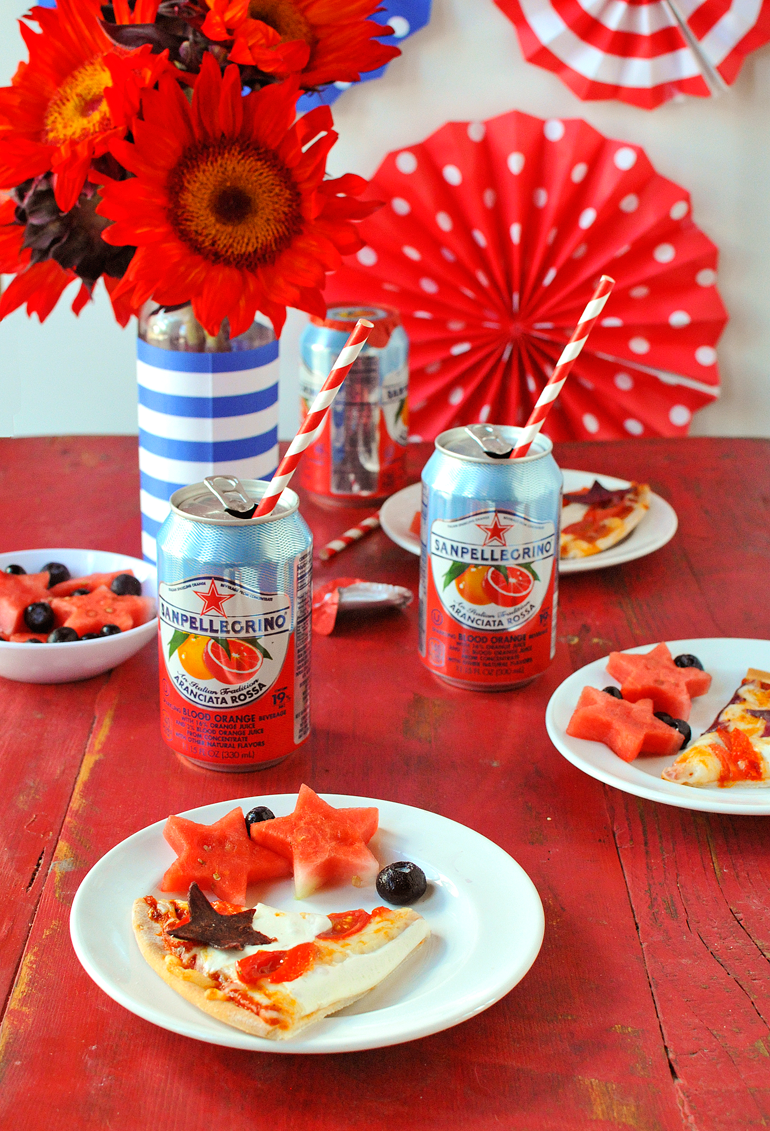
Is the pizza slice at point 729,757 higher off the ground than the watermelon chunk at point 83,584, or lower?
higher

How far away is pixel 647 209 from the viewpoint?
1931 millimetres

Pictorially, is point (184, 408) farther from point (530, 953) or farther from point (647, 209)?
point (647, 209)

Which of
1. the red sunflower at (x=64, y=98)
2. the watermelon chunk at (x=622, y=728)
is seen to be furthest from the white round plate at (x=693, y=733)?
the red sunflower at (x=64, y=98)

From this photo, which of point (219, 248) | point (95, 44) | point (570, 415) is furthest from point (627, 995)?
point (570, 415)

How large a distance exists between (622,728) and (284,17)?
67cm

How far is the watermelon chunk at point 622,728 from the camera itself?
79 cm

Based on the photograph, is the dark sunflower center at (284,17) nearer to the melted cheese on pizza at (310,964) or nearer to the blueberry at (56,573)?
the blueberry at (56,573)

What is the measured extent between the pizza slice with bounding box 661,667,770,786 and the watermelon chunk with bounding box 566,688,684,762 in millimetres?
19

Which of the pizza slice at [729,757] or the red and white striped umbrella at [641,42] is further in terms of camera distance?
the red and white striped umbrella at [641,42]

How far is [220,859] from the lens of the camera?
0.66 m

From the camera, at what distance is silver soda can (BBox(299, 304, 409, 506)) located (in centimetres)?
128

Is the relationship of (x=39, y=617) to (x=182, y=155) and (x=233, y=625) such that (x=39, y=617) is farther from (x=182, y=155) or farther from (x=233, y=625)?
(x=182, y=155)

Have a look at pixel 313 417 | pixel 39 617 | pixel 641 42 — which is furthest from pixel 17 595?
pixel 641 42

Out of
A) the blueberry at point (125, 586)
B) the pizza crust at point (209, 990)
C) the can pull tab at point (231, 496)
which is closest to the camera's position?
the pizza crust at point (209, 990)
